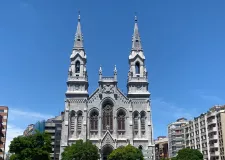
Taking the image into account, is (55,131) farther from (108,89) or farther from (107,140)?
(107,140)

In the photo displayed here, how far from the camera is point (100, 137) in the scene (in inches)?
2414

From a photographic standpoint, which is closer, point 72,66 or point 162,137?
point 72,66

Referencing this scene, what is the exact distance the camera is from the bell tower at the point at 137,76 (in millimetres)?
64662

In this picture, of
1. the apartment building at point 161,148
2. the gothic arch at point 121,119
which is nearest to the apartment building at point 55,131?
the gothic arch at point 121,119

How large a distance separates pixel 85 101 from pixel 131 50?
1488cm

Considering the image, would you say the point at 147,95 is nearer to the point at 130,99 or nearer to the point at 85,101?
the point at 130,99

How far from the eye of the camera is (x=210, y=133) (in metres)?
70.3

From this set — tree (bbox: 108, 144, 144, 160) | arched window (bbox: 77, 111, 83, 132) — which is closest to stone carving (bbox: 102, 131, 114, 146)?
arched window (bbox: 77, 111, 83, 132)

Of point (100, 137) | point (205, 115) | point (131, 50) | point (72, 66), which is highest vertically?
point (131, 50)

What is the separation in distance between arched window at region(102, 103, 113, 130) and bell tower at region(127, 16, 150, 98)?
459 centimetres

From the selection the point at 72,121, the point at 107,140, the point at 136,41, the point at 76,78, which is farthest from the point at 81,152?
the point at 136,41

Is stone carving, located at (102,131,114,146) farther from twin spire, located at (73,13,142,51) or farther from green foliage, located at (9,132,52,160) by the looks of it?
twin spire, located at (73,13,142,51)

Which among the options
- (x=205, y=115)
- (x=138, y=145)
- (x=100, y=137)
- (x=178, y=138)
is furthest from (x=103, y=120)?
(x=178, y=138)

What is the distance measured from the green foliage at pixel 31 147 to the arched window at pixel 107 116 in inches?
545
